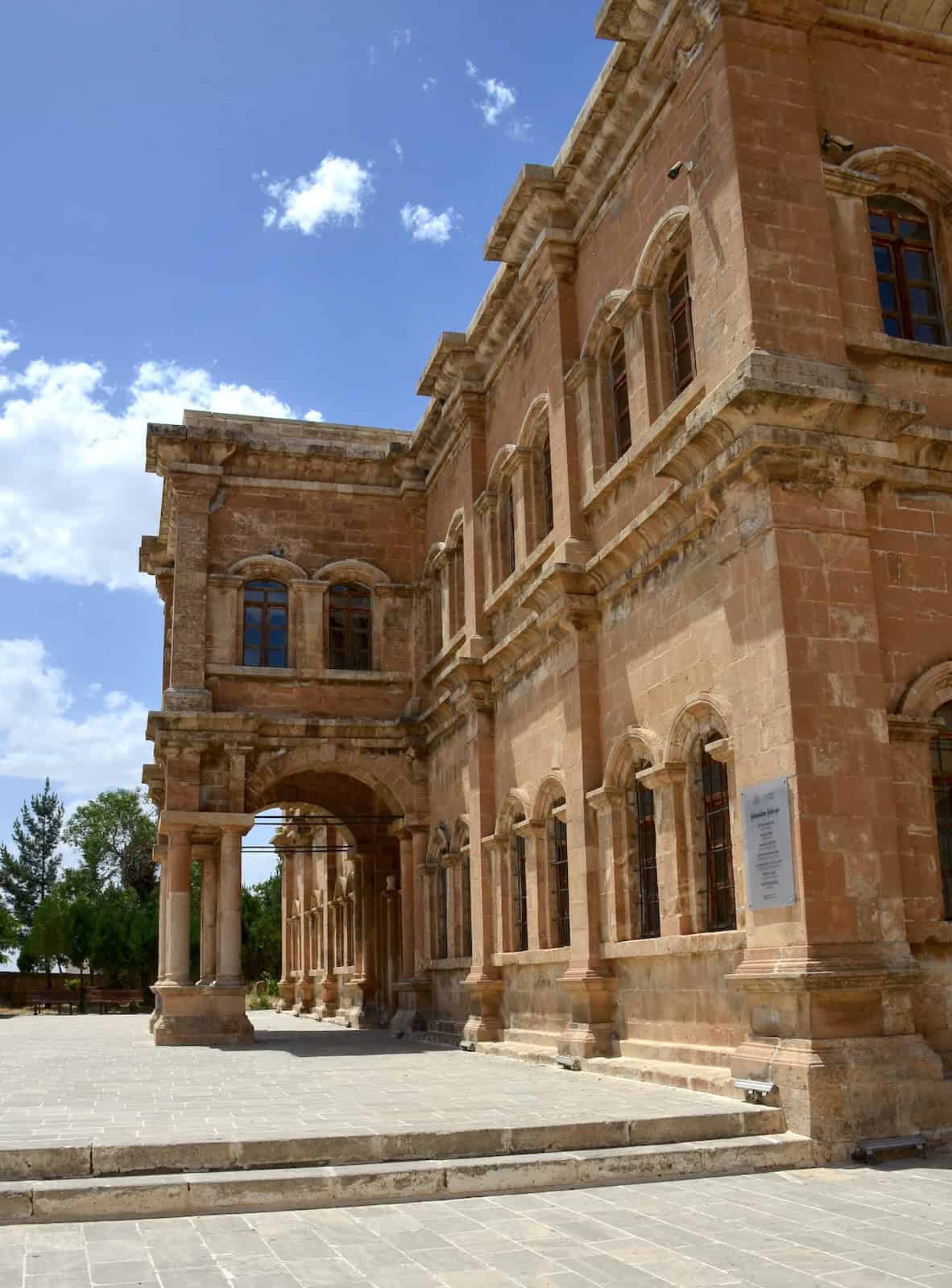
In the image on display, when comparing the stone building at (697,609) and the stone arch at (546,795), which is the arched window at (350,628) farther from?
the stone arch at (546,795)

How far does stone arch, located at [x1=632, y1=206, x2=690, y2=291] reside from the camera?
12.5 meters

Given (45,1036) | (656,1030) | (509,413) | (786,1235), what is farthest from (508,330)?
(45,1036)

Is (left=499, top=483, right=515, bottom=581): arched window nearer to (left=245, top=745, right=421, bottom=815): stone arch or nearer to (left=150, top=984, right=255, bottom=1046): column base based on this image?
(left=245, top=745, right=421, bottom=815): stone arch

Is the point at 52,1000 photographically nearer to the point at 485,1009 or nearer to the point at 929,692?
the point at 485,1009

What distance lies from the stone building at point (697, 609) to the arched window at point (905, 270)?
0.03 meters

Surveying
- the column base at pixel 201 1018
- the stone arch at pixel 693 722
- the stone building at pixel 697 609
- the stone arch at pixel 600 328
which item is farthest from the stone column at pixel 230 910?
the stone arch at pixel 693 722

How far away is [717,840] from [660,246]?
19.5ft

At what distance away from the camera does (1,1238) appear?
668cm

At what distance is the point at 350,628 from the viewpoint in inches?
880

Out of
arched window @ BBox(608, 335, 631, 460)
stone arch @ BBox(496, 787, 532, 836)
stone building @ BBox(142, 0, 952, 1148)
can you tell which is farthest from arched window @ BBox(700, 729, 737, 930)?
stone arch @ BBox(496, 787, 532, 836)

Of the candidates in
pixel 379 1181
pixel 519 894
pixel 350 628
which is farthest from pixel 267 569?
pixel 379 1181

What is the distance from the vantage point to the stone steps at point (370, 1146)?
754 cm

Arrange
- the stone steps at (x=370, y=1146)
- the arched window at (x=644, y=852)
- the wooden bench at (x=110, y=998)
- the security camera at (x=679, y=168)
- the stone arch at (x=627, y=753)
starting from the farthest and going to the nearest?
1. the wooden bench at (x=110, y=998)
2. the arched window at (x=644, y=852)
3. the stone arch at (x=627, y=753)
4. the security camera at (x=679, y=168)
5. the stone steps at (x=370, y=1146)

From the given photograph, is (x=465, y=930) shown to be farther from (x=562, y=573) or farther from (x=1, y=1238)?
(x=1, y=1238)
